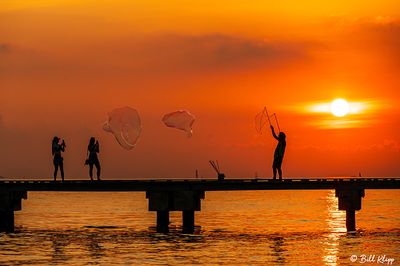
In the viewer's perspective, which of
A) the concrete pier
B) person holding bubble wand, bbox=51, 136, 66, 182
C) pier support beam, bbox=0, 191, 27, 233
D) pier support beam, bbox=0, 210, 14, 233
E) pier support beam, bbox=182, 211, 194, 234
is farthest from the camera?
pier support beam, bbox=0, 210, 14, 233

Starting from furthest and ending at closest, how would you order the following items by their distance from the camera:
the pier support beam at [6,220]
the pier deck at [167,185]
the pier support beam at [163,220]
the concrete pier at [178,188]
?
the pier support beam at [6,220] < the pier support beam at [163,220] < the concrete pier at [178,188] < the pier deck at [167,185]

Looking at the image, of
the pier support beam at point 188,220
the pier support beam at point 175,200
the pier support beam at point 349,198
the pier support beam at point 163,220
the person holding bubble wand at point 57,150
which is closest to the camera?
the person holding bubble wand at point 57,150

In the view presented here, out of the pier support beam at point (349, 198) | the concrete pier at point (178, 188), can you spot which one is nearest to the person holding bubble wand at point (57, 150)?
the concrete pier at point (178, 188)

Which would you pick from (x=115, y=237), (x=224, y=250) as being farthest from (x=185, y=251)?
(x=115, y=237)

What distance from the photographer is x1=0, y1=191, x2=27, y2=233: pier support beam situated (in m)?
69.1

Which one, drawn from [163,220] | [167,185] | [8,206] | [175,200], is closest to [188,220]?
[163,220]

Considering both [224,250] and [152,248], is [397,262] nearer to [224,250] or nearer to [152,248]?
[224,250]

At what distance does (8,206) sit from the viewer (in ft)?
227

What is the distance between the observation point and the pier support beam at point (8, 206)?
69125 millimetres

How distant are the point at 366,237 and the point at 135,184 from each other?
16.5m

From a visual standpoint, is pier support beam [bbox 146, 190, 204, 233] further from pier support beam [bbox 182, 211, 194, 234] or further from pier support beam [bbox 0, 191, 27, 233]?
pier support beam [bbox 0, 191, 27, 233]

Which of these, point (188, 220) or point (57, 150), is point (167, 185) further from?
point (57, 150)

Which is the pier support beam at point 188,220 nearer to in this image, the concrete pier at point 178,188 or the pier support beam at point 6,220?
the concrete pier at point 178,188

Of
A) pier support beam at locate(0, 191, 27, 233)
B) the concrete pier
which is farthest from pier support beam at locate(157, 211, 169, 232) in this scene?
pier support beam at locate(0, 191, 27, 233)
